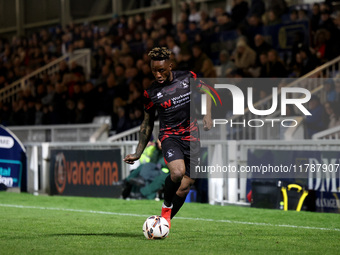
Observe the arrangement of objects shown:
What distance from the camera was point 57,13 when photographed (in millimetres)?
30328

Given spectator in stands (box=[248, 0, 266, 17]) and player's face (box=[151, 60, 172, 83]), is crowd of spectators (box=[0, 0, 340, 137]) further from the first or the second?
player's face (box=[151, 60, 172, 83])

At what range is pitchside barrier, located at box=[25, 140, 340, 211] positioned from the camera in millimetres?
11656

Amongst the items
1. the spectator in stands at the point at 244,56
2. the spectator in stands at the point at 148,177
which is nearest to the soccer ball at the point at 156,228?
the spectator in stands at the point at 148,177

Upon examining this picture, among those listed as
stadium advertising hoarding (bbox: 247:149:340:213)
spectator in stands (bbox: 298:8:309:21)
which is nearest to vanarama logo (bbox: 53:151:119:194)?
stadium advertising hoarding (bbox: 247:149:340:213)

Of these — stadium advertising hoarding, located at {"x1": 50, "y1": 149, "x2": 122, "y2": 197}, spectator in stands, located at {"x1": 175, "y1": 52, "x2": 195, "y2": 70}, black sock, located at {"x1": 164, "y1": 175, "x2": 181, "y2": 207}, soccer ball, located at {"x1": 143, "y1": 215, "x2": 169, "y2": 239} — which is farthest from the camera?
spectator in stands, located at {"x1": 175, "y1": 52, "x2": 195, "y2": 70}

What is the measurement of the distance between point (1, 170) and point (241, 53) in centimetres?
645

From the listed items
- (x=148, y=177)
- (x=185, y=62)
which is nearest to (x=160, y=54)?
(x=148, y=177)

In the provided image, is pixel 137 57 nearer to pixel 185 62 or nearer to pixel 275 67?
pixel 185 62

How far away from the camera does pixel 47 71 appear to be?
1019 inches

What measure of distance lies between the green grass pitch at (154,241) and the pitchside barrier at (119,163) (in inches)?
22.5

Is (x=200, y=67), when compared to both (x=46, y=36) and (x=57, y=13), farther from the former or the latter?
(x=57, y=13)

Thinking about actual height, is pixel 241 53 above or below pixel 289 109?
above

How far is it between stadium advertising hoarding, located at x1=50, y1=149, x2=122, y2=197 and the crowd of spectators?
8.37 feet

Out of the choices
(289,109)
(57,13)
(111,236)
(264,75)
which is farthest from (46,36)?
(111,236)
